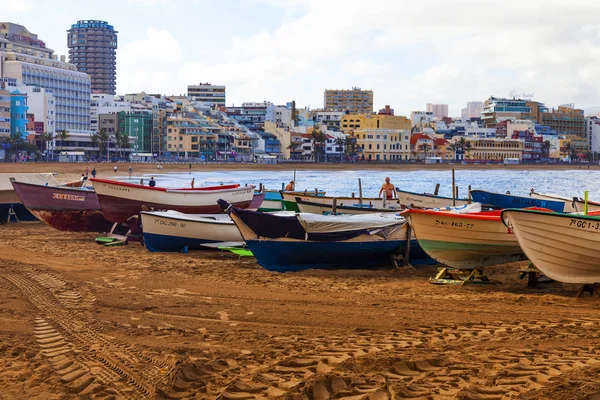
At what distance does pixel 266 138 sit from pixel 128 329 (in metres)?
140

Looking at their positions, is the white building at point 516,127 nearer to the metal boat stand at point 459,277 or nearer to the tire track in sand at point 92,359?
the metal boat stand at point 459,277

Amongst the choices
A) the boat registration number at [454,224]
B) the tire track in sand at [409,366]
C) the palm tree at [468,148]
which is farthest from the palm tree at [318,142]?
the tire track in sand at [409,366]

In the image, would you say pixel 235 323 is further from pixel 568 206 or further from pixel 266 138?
pixel 266 138

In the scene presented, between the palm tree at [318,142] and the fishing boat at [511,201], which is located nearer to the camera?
the fishing boat at [511,201]

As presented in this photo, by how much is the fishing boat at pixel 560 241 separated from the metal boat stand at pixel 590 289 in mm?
125

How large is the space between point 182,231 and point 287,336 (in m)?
8.95

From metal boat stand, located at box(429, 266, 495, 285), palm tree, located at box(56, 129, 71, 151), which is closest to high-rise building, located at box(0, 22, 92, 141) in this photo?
palm tree, located at box(56, 129, 71, 151)

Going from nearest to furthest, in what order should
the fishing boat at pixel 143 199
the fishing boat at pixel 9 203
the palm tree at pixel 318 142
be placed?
the fishing boat at pixel 143 199
the fishing boat at pixel 9 203
the palm tree at pixel 318 142

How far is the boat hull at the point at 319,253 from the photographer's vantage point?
1464 cm

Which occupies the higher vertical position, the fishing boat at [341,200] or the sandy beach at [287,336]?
the fishing boat at [341,200]

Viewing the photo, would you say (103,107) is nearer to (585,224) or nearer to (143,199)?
(143,199)

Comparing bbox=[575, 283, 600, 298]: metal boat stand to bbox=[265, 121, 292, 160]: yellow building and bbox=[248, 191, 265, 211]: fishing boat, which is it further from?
bbox=[265, 121, 292, 160]: yellow building

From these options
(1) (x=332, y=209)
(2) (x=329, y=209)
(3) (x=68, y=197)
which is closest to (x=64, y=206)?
(3) (x=68, y=197)

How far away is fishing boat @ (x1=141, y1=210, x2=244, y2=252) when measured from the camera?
17406mm
